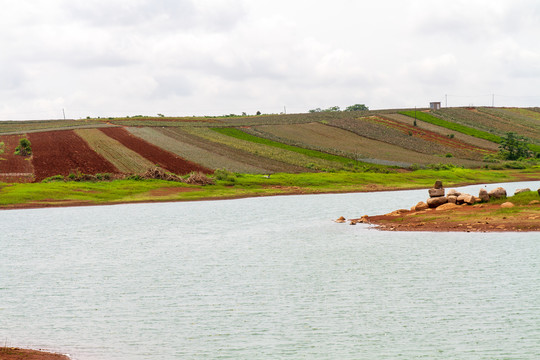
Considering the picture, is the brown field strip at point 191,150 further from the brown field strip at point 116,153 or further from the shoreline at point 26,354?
the shoreline at point 26,354

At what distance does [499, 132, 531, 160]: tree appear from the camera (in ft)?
434

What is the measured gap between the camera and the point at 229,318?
23.5 meters

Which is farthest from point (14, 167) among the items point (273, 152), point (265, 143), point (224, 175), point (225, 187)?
point (265, 143)

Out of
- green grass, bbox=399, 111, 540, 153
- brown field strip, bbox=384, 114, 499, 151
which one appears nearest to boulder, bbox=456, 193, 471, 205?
brown field strip, bbox=384, 114, 499, 151

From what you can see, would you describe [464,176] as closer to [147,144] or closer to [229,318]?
[147,144]

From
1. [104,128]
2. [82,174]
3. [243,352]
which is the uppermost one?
[104,128]

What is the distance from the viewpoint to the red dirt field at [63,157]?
94500 millimetres

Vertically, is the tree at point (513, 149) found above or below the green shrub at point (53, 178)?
above

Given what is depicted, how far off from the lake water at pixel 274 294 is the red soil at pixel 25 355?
2.34 ft

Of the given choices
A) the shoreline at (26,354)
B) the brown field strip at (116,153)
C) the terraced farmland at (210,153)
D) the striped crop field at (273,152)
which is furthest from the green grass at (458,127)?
the shoreline at (26,354)

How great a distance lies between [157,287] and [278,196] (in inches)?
2204

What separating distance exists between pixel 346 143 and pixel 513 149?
122 ft

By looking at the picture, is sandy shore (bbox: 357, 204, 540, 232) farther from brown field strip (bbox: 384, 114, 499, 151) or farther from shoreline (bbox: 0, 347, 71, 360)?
brown field strip (bbox: 384, 114, 499, 151)

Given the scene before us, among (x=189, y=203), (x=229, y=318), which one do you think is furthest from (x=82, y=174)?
(x=229, y=318)
